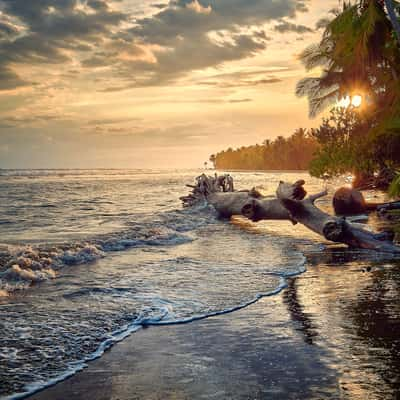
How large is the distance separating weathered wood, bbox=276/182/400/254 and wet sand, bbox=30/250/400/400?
3.98m

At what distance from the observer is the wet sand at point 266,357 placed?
10.2 feet

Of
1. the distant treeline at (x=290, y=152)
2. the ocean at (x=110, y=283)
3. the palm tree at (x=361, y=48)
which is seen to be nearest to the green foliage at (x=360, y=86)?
the palm tree at (x=361, y=48)

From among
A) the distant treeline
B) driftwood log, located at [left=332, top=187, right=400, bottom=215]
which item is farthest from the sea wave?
the distant treeline

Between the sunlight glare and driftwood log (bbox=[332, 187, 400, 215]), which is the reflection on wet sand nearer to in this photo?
driftwood log (bbox=[332, 187, 400, 215])

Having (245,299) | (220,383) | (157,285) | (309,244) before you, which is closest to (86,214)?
(309,244)

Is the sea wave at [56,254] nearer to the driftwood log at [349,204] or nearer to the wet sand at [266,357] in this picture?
the wet sand at [266,357]

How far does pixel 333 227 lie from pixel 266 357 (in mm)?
6577

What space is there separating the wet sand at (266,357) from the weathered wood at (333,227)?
13.1 feet

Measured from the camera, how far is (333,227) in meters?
9.82

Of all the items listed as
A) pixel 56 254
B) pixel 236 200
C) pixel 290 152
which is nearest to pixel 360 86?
pixel 236 200

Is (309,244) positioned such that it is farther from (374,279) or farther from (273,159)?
(273,159)

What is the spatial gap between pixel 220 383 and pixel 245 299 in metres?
2.48

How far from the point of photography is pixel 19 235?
1212 centimetres

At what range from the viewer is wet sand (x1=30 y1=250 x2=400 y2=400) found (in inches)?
122
